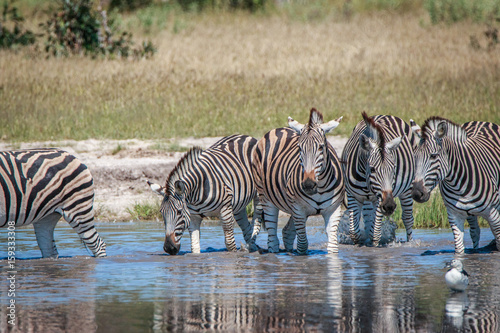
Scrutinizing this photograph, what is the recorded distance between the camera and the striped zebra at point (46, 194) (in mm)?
8555

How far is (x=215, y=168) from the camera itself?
364 inches

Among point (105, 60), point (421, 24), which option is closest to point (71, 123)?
point (105, 60)

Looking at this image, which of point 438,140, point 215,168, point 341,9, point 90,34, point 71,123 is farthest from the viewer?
point 341,9

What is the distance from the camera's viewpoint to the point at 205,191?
8992 mm

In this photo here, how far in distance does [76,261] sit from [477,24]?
21.2 m

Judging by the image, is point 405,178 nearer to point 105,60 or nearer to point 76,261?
point 76,261

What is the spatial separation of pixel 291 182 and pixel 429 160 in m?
1.50

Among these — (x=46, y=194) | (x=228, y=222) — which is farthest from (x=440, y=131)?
(x=46, y=194)

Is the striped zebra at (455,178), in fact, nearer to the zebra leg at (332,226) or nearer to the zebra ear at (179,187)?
the zebra leg at (332,226)

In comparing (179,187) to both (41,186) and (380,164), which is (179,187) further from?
(380,164)

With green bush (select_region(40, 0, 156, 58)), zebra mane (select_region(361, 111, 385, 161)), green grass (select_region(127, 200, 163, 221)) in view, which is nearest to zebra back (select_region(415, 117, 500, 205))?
zebra mane (select_region(361, 111, 385, 161))

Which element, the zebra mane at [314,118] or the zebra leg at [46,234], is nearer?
the zebra mane at [314,118]

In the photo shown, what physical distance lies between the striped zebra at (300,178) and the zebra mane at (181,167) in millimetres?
831

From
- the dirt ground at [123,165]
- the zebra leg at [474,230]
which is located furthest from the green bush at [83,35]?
the zebra leg at [474,230]
